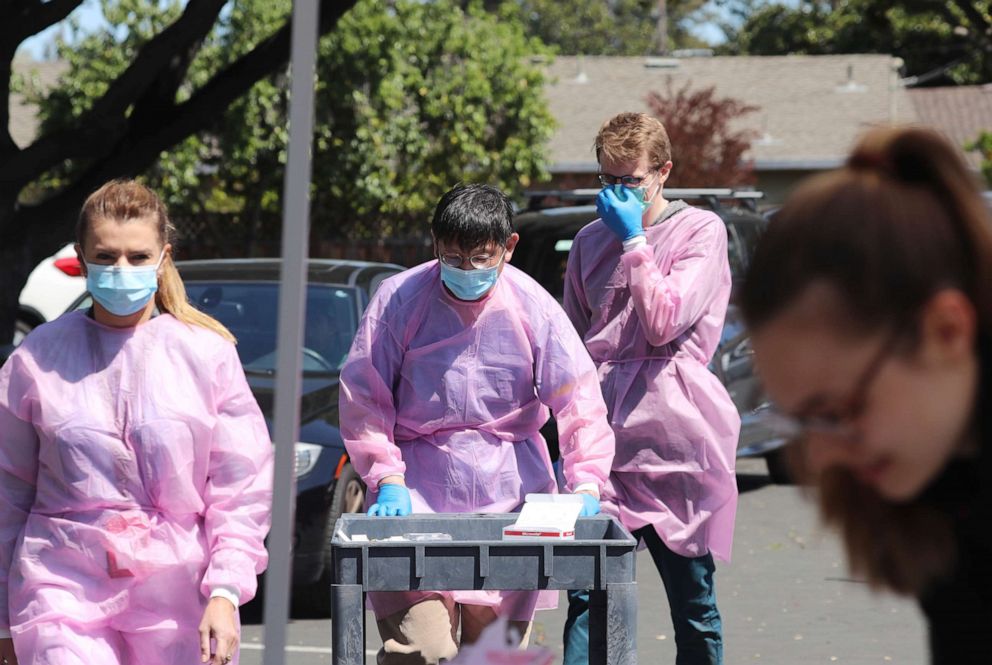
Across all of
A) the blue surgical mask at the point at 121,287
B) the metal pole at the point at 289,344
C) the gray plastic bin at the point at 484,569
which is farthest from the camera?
the gray plastic bin at the point at 484,569

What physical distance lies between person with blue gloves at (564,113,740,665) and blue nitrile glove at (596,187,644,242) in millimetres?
73

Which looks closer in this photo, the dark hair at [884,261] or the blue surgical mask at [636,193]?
the dark hair at [884,261]

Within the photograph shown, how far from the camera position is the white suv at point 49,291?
53.4ft

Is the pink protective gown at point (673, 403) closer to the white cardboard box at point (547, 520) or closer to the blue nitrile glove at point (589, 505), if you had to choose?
the blue nitrile glove at point (589, 505)

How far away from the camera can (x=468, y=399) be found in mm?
4566

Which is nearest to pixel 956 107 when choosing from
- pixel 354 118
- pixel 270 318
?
pixel 354 118

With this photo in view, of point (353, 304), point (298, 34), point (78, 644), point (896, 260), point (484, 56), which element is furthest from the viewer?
point (484, 56)

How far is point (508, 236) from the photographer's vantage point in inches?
182

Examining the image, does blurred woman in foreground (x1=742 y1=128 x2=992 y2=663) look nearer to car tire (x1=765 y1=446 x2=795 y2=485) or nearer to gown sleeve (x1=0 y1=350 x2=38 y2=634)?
gown sleeve (x1=0 y1=350 x2=38 y2=634)

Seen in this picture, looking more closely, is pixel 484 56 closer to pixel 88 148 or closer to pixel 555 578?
pixel 88 148

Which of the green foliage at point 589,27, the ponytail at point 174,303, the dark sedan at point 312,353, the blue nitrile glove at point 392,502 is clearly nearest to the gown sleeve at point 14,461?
the ponytail at point 174,303

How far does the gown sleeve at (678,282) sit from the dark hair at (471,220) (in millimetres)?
601

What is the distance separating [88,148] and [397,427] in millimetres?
6508

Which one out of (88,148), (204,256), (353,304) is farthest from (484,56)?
(353,304)
